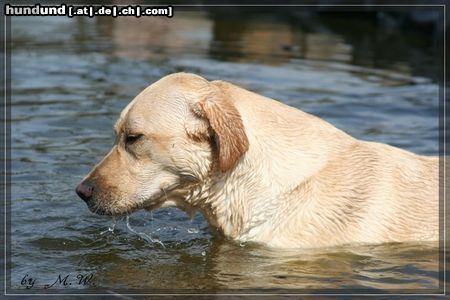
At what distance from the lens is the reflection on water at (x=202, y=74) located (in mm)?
6551

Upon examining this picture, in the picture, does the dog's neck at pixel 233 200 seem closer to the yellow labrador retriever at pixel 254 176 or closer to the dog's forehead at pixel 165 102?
the yellow labrador retriever at pixel 254 176

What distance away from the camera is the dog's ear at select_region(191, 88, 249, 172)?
615cm

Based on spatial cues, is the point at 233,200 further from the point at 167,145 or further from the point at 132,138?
the point at 132,138

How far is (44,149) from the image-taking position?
33.3ft

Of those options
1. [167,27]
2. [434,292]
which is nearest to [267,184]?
[434,292]

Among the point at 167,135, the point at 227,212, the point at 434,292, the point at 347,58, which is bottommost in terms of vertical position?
the point at 434,292

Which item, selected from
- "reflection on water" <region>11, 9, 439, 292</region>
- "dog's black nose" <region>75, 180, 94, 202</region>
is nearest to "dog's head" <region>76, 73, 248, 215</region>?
"dog's black nose" <region>75, 180, 94, 202</region>

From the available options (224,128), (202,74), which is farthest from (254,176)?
(202,74)

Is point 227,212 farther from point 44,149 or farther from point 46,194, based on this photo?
point 44,149

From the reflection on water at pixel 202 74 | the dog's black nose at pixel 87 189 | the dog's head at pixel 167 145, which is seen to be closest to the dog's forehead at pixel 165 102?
the dog's head at pixel 167 145

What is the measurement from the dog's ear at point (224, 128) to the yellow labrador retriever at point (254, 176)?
0.5 inches

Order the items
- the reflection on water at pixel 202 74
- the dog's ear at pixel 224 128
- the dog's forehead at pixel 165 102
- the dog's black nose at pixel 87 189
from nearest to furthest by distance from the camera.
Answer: the dog's ear at pixel 224 128 < the dog's forehead at pixel 165 102 < the dog's black nose at pixel 87 189 < the reflection on water at pixel 202 74

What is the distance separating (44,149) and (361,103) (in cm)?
496

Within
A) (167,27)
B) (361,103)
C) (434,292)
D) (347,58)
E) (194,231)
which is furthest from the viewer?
(167,27)
